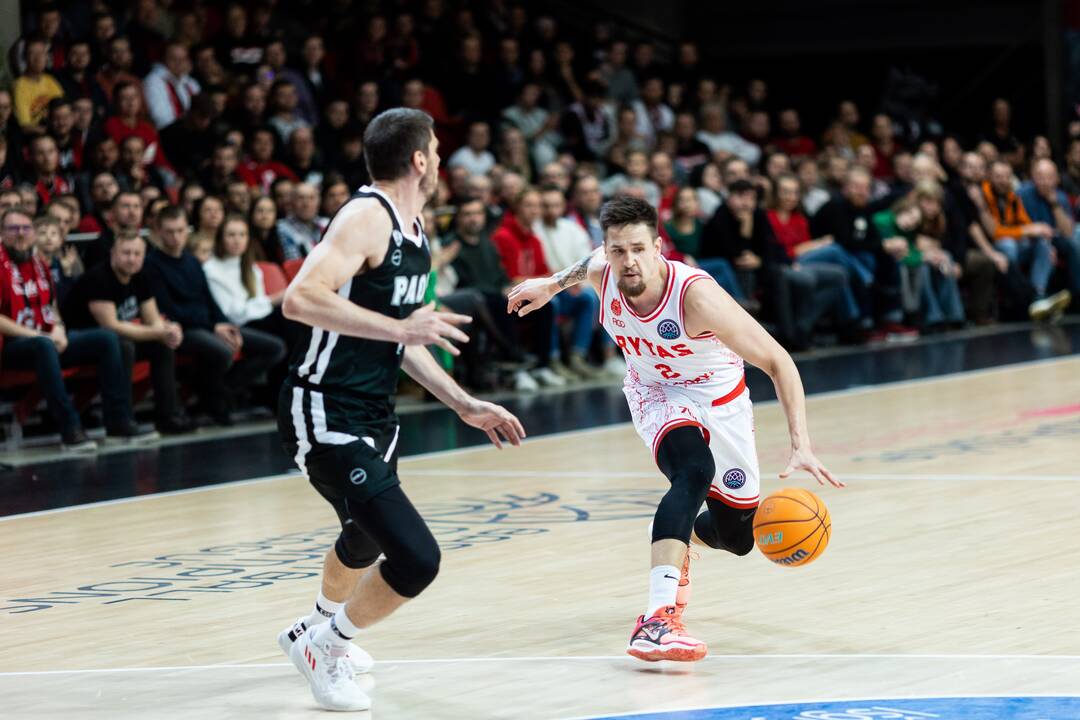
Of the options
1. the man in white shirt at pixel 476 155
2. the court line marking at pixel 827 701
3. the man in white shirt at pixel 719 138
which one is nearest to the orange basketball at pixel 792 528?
the court line marking at pixel 827 701

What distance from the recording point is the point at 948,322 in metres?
16.5

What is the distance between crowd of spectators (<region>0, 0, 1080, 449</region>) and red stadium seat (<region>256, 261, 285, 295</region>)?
70 millimetres

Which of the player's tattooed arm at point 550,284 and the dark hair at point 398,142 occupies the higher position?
the dark hair at point 398,142

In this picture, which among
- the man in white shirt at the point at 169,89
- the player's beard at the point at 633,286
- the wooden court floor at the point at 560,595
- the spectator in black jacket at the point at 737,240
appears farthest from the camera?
the spectator in black jacket at the point at 737,240

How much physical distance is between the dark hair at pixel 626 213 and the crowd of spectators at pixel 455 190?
18.4ft

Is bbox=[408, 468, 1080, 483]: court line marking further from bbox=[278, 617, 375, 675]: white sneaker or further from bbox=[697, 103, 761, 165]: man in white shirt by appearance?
bbox=[697, 103, 761, 165]: man in white shirt

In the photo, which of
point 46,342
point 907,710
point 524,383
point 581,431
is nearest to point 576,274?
point 907,710

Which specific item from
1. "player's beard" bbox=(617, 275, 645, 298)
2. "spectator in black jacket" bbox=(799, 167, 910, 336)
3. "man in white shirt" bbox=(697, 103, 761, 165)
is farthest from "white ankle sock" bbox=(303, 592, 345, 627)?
"man in white shirt" bbox=(697, 103, 761, 165)

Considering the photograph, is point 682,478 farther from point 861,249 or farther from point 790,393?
point 861,249

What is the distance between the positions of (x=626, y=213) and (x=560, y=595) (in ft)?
4.89

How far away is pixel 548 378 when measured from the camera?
1295cm

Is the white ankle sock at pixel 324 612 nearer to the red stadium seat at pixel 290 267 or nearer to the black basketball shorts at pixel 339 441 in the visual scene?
the black basketball shorts at pixel 339 441

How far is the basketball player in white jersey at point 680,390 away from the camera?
4988 mm

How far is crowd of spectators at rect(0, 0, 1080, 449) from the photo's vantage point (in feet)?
35.4
